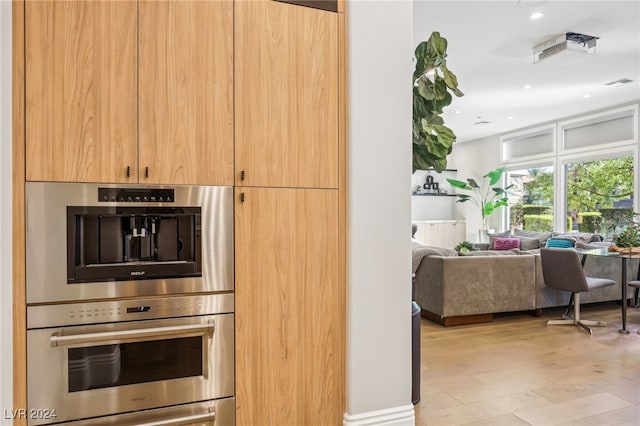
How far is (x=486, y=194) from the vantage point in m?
9.87

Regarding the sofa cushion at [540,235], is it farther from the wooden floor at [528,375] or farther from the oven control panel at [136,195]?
the oven control panel at [136,195]

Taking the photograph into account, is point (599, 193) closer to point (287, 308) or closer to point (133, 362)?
point (287, 308)

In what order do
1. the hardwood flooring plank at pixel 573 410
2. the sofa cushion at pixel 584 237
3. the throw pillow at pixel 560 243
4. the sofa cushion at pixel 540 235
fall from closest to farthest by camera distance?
the hardwood flooring plank at pixel 573 410, the throw pillow at pixel 560 243, the sofa cushion at pixel 584 237, the sofa cushion at pixel 540 235

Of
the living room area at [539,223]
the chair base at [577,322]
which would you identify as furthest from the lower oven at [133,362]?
the chair base at [577,322]

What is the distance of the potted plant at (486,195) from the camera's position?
8.68 m

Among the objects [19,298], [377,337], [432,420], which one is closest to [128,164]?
[19,298]

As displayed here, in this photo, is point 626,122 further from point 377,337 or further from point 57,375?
point 57,375

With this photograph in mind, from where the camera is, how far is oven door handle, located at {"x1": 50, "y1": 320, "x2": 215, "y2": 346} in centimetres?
169

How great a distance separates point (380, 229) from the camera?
2145 mm

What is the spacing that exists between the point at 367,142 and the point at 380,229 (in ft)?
1.47

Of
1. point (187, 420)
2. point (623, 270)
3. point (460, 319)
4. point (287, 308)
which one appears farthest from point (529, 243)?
point (187, 420)

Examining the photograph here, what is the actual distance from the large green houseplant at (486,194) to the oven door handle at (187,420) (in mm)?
7589
